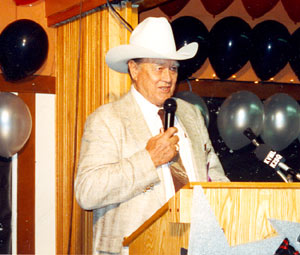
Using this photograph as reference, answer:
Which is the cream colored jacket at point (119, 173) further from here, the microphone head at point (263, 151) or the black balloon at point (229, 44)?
the black balloon at point (229, 44)

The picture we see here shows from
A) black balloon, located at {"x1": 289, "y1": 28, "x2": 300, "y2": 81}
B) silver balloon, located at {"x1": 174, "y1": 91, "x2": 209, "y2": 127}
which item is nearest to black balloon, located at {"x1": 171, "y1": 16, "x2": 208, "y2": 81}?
silver balloon, located at {"x1": 174, "y1": 91, "x2": 209, "y2": 127}

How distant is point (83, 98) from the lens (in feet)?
11.1

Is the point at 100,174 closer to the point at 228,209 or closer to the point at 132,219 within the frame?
the point at 132,219

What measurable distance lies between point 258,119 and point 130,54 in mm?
2419

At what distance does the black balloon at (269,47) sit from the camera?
4762 millimetres

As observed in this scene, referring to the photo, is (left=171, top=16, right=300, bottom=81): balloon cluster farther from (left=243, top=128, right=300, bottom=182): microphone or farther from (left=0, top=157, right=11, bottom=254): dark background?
(left=243, top=128, right=300, bottom=182): microphone

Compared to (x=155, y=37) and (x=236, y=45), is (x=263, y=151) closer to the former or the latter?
(x=155, y=37)

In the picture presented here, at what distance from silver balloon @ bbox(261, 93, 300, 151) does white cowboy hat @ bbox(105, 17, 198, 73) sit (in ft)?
7.61

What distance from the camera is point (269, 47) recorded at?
4758mm

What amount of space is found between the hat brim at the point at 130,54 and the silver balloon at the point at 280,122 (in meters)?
2.33

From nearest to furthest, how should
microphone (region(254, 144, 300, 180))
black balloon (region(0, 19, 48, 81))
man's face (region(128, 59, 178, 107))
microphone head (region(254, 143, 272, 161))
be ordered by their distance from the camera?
microphone (region(254, 144, 300, 180))
microphone head (region(254, 143, 272, 161))
man's face (region(128, 59, 178, 107))
black balloon (region(0, 19, 48, 81))

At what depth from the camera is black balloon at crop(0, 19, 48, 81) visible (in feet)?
12.5

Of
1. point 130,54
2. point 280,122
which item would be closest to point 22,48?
point 130,54

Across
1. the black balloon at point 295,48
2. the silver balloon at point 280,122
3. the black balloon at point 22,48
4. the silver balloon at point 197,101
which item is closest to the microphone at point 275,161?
the black balloon at point 22,48
